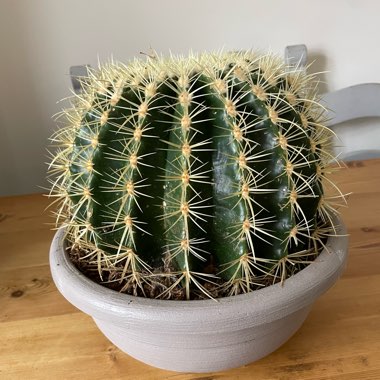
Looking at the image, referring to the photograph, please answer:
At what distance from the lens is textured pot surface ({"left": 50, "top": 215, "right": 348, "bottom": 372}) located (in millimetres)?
344

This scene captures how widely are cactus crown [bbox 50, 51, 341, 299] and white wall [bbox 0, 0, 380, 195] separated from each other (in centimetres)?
66

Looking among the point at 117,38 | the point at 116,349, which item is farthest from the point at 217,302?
the point at 117,38

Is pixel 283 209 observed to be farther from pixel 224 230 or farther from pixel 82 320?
pixel 82 320

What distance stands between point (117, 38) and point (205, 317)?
0.80 metres

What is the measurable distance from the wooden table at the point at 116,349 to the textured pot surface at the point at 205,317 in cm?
5

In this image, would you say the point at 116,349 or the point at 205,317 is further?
the point at 116,349

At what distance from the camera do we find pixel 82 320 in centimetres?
54

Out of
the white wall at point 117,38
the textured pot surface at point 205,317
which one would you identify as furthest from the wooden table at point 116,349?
the white wall at point 117,38

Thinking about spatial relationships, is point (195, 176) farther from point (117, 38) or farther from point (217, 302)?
point (117, 38)

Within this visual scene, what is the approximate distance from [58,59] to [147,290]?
779mm

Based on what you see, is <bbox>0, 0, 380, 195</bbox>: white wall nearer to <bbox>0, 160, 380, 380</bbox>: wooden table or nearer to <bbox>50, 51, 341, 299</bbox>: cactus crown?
<bbox>0, 160, 380, 380</bbox>: wooden table

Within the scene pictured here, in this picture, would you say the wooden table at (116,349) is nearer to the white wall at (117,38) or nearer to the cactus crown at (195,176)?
the cactus crown at (195,176)

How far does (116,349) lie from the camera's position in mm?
488

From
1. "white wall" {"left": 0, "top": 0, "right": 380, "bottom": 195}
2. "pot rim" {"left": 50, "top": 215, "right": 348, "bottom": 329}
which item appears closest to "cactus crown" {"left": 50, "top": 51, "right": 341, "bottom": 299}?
"pot rim" {"left": 50, "top": 215, "right": 348, "bottom": 329}
